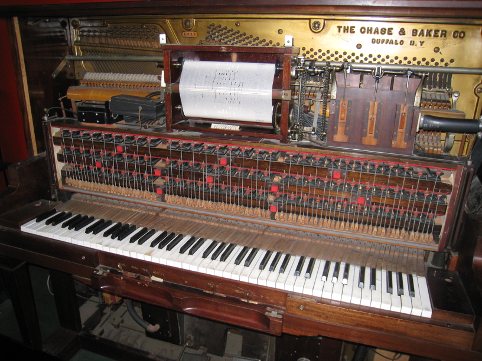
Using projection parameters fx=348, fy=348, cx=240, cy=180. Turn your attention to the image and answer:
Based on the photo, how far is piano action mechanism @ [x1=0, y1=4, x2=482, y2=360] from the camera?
1.78 metres

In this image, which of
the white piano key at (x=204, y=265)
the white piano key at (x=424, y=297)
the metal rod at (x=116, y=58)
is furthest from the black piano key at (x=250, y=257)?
the metal rod at (x=116, y=58)

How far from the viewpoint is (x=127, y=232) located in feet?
7.41

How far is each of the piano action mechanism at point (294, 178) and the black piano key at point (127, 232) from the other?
0.05 ft

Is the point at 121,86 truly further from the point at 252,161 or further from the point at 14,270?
the point at 14,270

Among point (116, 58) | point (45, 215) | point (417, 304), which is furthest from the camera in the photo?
point (116, 58)

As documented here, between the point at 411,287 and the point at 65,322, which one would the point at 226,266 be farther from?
the point at 65,322

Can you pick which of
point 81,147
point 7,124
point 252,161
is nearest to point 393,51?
point 252,161

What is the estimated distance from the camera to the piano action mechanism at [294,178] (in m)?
1.78

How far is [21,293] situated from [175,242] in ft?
4.05

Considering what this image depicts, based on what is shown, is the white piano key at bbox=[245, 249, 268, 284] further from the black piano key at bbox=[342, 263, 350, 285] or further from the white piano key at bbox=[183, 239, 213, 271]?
the black piano key at bbox=[342, 263, 350, 285]

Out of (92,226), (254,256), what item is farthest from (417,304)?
(92,226)

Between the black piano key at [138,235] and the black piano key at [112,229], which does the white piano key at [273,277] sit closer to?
the black piano key at [138,235]

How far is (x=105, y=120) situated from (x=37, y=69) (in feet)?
2.54

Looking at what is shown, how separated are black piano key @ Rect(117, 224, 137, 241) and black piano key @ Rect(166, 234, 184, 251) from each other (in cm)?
32
